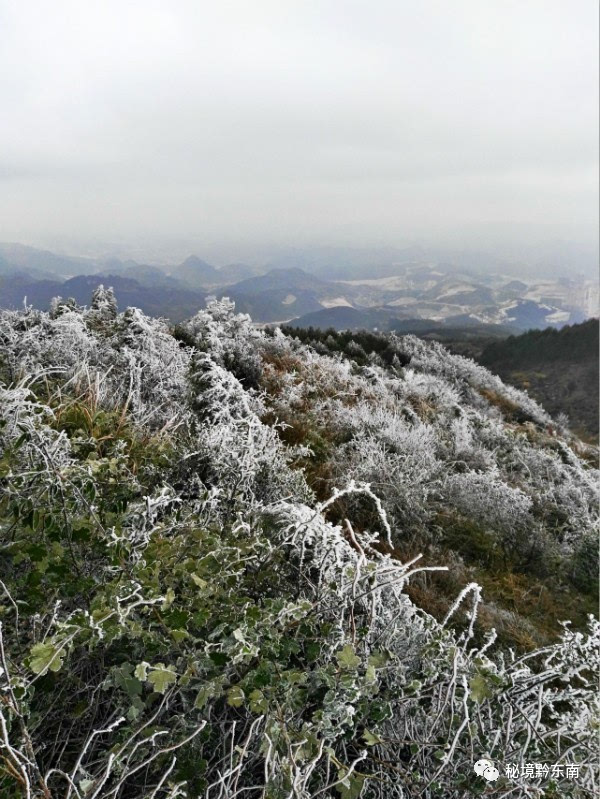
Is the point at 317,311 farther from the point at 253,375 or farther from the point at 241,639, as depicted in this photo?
the point at 241,639

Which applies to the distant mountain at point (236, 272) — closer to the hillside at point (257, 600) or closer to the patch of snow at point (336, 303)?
the hillside at point (257, 600)

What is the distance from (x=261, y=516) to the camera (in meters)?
2.41

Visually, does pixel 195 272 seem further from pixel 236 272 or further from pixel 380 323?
pixel 380 323

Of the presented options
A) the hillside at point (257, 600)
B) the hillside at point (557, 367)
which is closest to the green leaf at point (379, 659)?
the hillside at point (257, 600)

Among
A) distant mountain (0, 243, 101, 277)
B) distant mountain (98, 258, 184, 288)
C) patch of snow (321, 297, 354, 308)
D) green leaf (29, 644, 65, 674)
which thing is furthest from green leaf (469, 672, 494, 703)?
patch of snow (321, 297, 354, 308)

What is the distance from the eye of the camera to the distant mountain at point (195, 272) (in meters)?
6.38

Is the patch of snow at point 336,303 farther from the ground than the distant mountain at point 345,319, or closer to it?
farther from the ground

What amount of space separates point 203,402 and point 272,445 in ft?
2.76

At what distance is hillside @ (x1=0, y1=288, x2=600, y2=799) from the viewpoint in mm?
1294

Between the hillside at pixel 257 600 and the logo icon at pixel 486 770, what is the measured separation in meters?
0.04

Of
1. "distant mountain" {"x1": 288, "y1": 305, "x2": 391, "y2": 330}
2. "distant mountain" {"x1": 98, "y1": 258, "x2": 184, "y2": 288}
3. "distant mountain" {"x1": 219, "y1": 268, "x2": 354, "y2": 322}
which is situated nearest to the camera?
"distant mountain" {"x1": 98, "y1": 258, "x2": 184, "y2": 288}

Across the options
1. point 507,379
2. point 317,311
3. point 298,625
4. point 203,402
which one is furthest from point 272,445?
point 507,379

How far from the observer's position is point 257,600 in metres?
1.98

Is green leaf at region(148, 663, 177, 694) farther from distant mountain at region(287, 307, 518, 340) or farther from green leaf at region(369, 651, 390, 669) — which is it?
distant mountain at region(287, 307, 518, 340)
